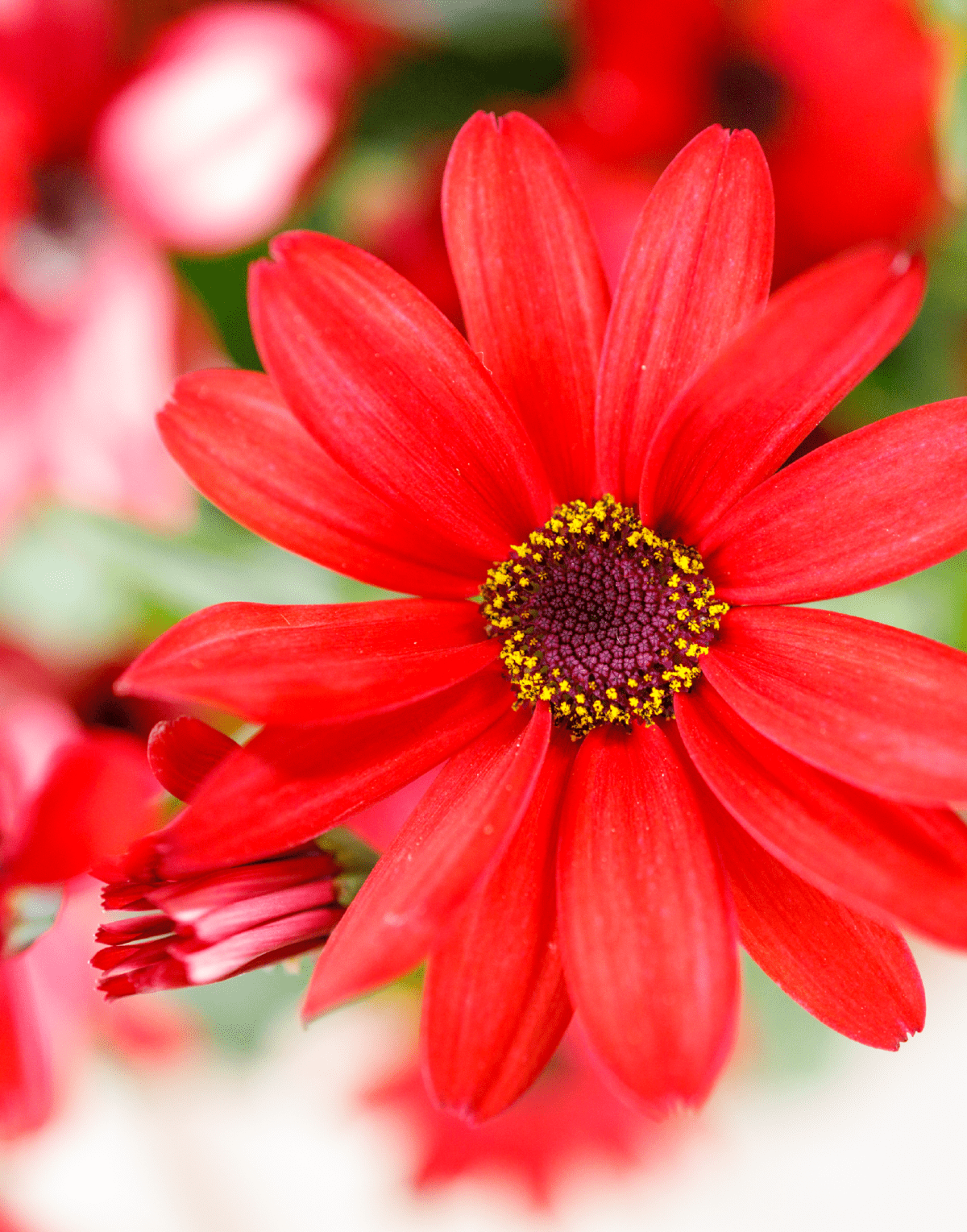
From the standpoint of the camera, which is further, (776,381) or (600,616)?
(600,616)

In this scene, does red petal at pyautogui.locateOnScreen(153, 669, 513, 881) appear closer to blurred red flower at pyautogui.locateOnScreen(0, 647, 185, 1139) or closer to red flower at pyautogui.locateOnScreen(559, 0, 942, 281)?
blurred red flower at pyautogui.locateOnScreen(0, 647, 185, 1139)

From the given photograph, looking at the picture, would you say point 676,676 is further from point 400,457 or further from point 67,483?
point 67,483

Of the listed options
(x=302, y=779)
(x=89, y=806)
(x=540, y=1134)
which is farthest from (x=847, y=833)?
(x=540, y=1134)

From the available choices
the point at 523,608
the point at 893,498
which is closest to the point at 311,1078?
the point at 523,608

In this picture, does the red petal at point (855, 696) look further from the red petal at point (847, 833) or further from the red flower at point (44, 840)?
the red flower at point (44, 840)

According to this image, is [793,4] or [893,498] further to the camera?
[793,4]

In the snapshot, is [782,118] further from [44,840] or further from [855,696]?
[44,840]
